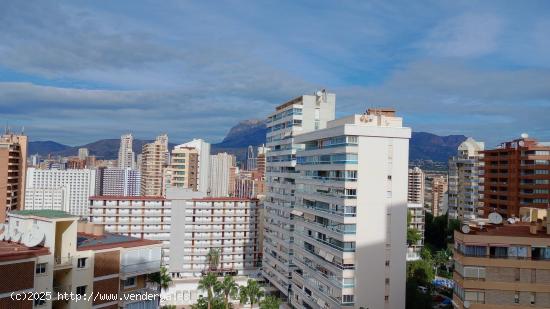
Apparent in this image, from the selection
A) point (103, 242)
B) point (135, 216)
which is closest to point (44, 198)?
point (135, 216)

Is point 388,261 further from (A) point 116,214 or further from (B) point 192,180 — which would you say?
(B) point 192,180

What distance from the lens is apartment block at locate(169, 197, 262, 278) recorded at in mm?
85812

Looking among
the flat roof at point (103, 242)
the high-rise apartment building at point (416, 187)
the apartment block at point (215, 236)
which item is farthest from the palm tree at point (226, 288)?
the high-rise apartment building at point (416, 187)

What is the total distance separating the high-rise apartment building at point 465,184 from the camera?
4397 inches

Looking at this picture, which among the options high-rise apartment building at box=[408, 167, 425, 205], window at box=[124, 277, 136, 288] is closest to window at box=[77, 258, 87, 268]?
window at box=[124, 277, 136, 288]

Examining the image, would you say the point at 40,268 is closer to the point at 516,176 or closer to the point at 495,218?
the point at 495,218

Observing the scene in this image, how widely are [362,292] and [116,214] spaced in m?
52.2

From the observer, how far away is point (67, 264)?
81.2ft

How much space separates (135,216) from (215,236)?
50.1 ft

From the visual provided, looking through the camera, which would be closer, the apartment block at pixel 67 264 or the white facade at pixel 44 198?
the apartment block at pixel 67 264

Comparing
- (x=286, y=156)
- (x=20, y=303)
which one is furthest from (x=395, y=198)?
(x=20, y=303)

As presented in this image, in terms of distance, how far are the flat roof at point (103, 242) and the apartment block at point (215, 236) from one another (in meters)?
55.4

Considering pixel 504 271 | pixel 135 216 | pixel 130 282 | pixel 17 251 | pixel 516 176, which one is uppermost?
pixel 516 176

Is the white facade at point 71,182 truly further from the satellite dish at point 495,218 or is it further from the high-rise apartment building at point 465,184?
the satellite dish at point 495,218
